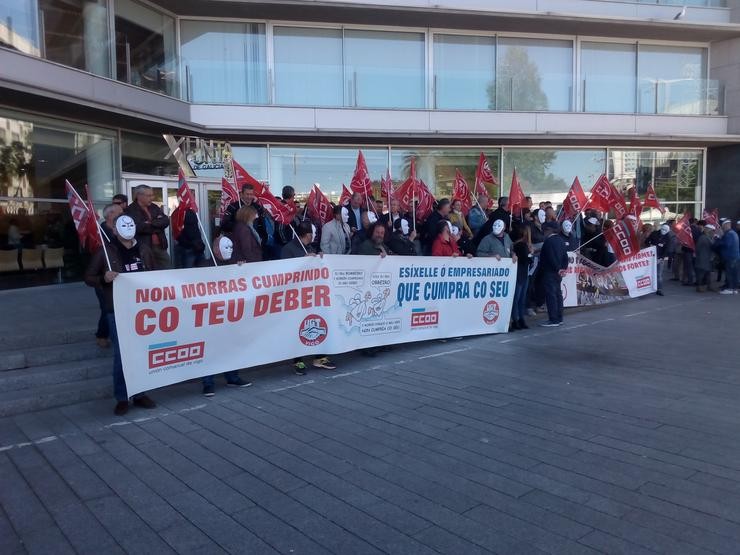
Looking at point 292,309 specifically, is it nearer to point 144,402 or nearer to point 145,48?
point 144,402

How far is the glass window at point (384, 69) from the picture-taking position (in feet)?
57.2

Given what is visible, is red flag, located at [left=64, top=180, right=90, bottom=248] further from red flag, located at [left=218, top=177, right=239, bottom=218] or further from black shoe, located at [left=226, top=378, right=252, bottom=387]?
red flag, located at [left=218, top=177, right=239, bottom=218]

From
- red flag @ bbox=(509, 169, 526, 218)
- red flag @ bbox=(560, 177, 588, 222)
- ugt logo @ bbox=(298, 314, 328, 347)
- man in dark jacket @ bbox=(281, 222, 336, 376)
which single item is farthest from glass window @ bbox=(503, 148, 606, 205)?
ugt logo @ bbox=(298, 314, 328, 347)

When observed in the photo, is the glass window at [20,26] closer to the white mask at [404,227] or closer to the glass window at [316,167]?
the glass window at [316,167]

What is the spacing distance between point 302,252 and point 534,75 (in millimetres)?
14350

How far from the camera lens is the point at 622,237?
13.0m

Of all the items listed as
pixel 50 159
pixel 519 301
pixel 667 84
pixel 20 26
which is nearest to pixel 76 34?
pixel 20 26

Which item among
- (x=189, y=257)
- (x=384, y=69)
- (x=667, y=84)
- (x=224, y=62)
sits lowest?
(x=189, y=257)

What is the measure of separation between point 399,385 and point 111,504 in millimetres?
3651

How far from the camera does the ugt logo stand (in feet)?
25.0

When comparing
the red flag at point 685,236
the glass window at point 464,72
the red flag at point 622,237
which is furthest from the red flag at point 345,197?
the red flag at point 685,236

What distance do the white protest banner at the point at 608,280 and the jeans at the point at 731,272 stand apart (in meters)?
2.38

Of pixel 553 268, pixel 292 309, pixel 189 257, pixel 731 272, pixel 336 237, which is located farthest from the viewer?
pixel 731 272

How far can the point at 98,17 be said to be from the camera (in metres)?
13.2
